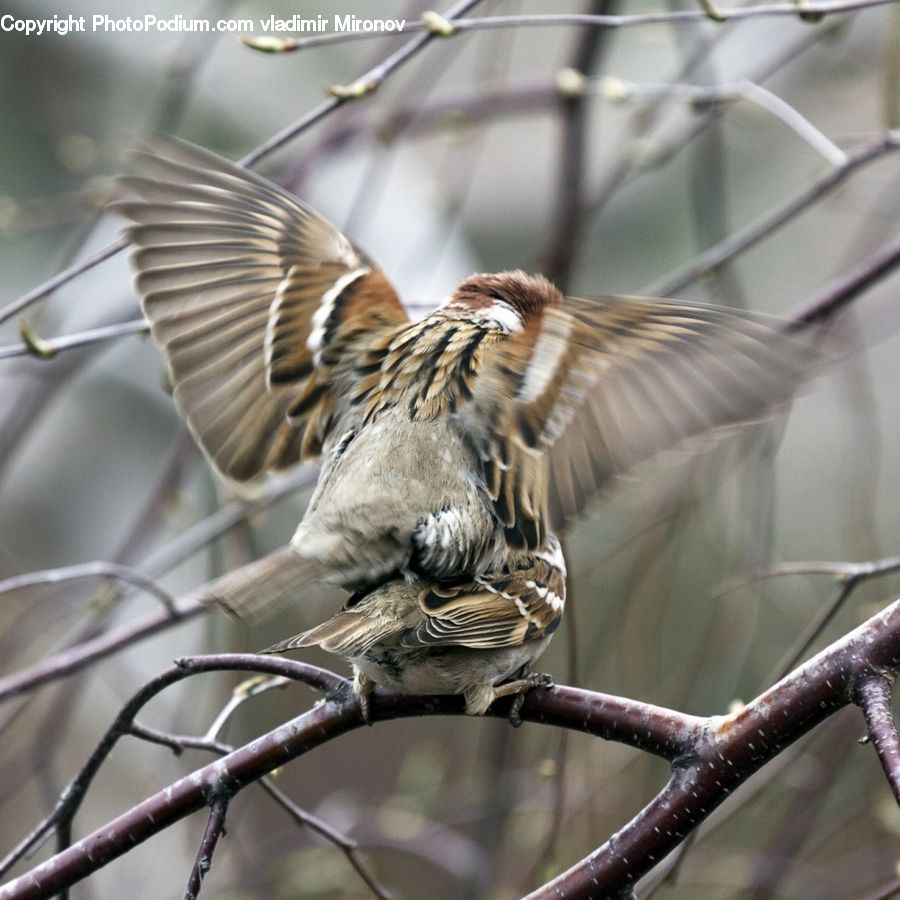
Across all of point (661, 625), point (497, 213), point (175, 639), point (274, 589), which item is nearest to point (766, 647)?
point (661, 625)

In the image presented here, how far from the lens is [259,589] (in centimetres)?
172

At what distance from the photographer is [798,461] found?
573 centimetres

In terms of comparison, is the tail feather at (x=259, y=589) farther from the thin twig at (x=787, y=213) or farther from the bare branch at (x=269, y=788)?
the thin twig at (x=787, y=213)

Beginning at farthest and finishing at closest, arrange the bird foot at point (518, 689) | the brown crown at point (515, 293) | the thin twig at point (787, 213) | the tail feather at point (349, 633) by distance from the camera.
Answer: the thin twig at point (787, 213) < the brown crown at point (515, 293) < the bird foot at point (518, 689) < the tail feather at point (349, 633)

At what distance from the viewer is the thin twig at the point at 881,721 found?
126 centimetres

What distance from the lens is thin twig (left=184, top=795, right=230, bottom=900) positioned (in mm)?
1516

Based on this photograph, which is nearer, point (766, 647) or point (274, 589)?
point (274, 589)


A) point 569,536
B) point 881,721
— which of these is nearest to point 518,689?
point 881,721

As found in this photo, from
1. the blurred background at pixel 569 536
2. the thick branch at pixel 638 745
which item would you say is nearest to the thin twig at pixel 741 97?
the blurred background at pixel 569 536

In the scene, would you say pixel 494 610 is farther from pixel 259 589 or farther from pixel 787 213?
pixel 787 213

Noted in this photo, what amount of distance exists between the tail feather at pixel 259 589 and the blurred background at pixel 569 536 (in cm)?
48

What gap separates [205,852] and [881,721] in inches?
31.4

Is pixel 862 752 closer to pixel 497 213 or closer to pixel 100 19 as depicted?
pixel 497 213

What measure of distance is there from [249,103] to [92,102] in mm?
642
